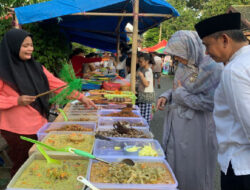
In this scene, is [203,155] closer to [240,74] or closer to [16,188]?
[240,74]

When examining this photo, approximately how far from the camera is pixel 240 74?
3.45 ft

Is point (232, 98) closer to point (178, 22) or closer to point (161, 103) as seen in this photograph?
point (161, 103)

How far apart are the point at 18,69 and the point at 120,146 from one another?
124 cm

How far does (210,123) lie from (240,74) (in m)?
1.10

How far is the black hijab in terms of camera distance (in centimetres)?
187

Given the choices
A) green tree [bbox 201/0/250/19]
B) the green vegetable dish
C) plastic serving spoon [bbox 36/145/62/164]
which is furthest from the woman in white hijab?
green tree [bbox 201/0/250/19]

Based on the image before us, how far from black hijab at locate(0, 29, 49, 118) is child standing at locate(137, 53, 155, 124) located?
2.36 metres

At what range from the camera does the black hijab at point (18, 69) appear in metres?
1.87

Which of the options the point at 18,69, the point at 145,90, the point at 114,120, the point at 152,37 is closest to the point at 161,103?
the point at 114,120

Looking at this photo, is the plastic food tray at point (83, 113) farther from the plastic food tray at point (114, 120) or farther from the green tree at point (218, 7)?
the green tree at point (218, 7)

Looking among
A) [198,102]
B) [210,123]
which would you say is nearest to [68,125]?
[198,102]

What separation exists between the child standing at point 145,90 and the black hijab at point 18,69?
2355 millimetres

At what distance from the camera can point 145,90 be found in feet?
13.5

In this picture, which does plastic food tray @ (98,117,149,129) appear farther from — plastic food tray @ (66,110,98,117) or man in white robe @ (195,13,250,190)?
man in white robe @ (195,13,250,190)
